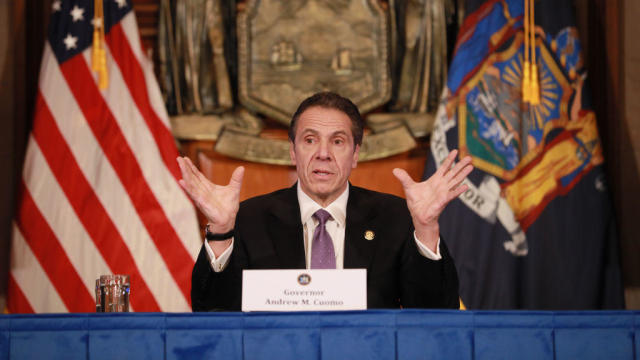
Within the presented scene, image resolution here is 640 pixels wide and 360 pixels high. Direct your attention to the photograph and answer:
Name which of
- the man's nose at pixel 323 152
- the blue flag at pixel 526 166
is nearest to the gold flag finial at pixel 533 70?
the blue flag at pixel 526 166

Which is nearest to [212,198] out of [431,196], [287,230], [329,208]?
[287,230]

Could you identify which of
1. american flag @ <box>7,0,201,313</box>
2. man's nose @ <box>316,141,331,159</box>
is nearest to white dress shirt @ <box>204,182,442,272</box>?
man's nose @ <box>316,141,331,159</box>

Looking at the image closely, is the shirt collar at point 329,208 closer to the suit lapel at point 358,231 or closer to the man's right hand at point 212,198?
the suit lapel at point 358,231

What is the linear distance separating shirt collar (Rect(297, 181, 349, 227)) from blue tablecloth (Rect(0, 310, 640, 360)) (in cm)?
82

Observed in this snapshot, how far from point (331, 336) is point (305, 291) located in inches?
8.8

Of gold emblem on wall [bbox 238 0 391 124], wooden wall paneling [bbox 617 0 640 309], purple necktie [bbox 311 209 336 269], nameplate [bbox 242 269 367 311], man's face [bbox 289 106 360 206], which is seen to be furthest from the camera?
gold emblem on wall [bbox 238 0 391 124]

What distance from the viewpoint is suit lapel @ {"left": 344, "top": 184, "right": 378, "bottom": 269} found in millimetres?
2236

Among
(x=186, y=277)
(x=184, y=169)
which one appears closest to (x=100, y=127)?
(x=186, y=277)

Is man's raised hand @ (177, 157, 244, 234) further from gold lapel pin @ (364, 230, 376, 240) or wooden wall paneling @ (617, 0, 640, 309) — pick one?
wooden wall paneling @ (617, 0, 640, 309)

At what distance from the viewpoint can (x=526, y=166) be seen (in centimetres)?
401

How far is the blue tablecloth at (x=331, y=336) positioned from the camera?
4.95 feet

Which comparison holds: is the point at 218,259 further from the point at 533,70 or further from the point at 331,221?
the point at 533,70

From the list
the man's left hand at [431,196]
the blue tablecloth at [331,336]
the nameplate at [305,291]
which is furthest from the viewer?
the man's left hand at [431,196]

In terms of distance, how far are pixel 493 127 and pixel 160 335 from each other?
293 cm
